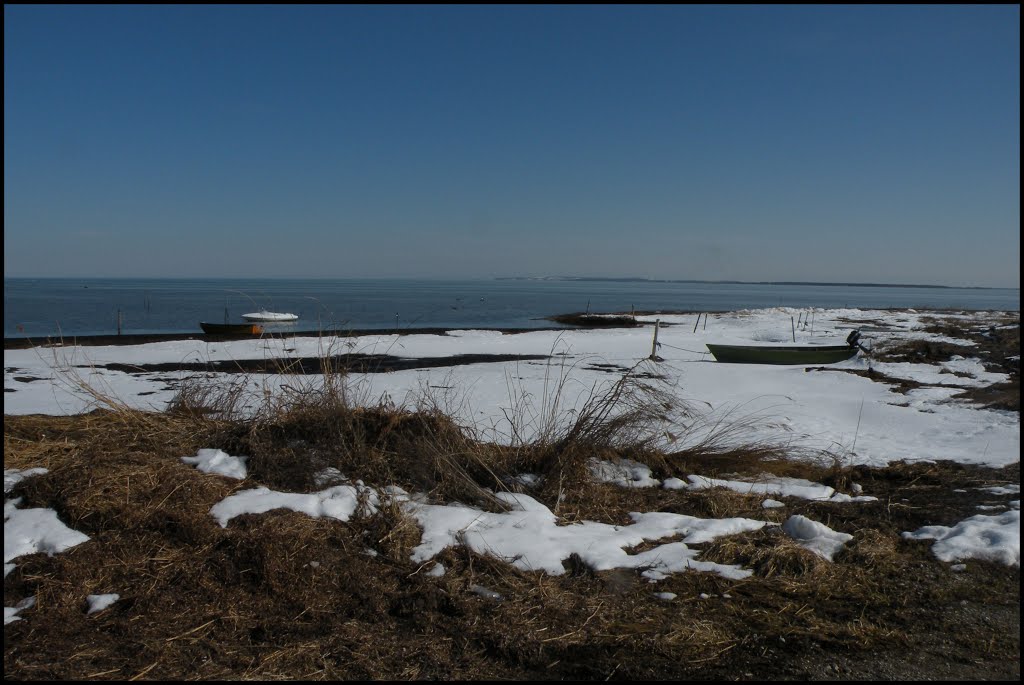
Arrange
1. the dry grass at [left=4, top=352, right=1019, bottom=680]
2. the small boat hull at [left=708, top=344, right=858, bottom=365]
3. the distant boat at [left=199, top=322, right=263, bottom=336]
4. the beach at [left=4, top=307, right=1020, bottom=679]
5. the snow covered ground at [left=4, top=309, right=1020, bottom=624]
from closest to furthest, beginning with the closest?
the dry grass at [left=4, top=352, right=1019, bottom=680], the beach at [left=4, top=307, right=1020, bottom=679], the snow covered ground at [left=4, top=309, right=1020, bottom=624], the small boat hull at [left=708, top=344, right=858, bottom=365], the distant boat at [left=199, top=322, right=263, bottom=336]

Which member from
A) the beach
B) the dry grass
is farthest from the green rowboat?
the dry grass

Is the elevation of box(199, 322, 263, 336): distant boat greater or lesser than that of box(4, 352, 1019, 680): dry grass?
lesser

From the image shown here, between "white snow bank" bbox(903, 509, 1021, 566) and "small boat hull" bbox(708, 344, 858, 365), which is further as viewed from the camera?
"small boat hull" bbox(708, 344, 858, 365)

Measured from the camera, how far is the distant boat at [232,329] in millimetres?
30688

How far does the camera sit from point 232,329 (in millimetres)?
31094

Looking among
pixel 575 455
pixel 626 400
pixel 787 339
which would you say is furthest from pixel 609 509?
pixel 787 339

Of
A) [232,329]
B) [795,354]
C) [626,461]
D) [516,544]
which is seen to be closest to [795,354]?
[795,354]

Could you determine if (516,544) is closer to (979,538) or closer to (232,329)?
(979,538)

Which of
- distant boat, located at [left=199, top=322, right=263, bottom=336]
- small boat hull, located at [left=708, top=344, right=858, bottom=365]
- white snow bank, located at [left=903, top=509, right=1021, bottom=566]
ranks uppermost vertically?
white snow bank, located at [left=903, top=509, right=1021, bottom=566]

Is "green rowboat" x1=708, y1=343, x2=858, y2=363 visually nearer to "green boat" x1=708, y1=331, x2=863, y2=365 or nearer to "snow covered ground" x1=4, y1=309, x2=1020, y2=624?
"green boat" x1=708, y1=331, x2=863, y2=365

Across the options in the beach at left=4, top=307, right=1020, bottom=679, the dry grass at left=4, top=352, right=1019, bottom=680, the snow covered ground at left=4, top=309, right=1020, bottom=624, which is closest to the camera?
the dry grass at left=4, top=352, right=1019, bottom=680

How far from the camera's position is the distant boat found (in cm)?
3069

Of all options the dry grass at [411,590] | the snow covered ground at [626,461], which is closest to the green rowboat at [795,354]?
the snow covered ground at [626,461]

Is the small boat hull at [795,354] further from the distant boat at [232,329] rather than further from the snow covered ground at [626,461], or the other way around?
the distant boat at [232,329]
